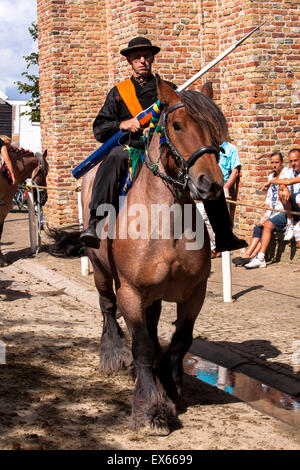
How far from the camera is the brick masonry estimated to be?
42.5 feet

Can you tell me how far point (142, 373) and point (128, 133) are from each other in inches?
82.4

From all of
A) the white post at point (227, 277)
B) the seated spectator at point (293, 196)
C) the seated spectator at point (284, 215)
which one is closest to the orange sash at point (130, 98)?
the white post at point (227, 277)

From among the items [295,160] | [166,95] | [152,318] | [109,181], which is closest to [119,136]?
[109,181]

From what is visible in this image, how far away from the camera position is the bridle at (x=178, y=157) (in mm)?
4797

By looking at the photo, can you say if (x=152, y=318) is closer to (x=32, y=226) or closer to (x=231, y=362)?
(x=231, y=362)

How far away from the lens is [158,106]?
534 centimetres

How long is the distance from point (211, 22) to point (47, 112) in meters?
5.80

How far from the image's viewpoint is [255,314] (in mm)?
8922

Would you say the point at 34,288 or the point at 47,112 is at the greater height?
the point at 47,112

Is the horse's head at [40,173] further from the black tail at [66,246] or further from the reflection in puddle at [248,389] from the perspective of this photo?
the reflection in puddle at [248,389]

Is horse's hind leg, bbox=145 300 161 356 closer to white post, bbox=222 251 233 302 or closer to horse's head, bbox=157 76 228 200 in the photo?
horse's head, bbox=157 76 228 200

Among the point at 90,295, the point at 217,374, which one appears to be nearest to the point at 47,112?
the point at 90,295

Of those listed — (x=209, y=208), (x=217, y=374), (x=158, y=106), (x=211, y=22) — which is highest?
(x=211, y=22)
